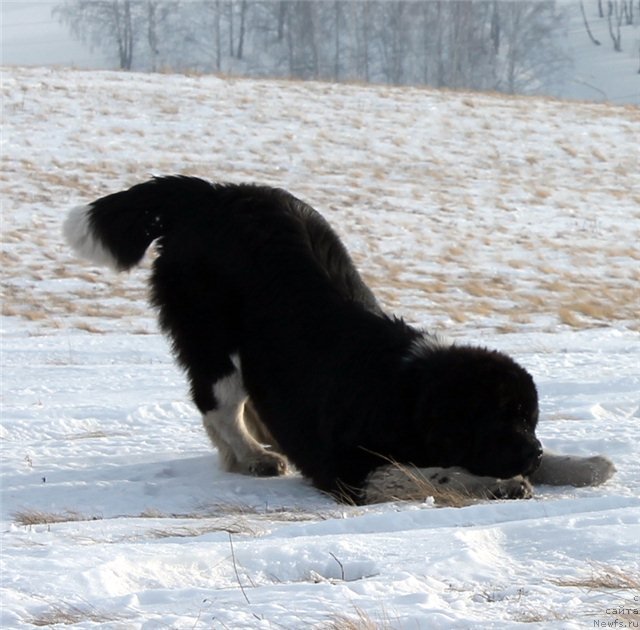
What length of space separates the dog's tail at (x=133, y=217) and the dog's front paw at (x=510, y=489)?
7.68 feet

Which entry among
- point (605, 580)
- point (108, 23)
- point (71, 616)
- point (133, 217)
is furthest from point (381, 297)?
point (108, 23)

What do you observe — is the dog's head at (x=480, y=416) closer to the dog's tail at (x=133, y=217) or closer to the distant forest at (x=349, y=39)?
the dog's tail at (x=133, y=217)

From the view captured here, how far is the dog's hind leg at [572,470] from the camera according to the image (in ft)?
18.1

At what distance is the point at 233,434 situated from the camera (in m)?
6.29

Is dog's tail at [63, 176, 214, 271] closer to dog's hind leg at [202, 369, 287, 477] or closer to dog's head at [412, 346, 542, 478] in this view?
dog's hind leg at [202, 369, 287, 477]

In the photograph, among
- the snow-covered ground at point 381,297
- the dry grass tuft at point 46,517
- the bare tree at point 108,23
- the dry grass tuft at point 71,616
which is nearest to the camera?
the dry grass tuft at point 71,616

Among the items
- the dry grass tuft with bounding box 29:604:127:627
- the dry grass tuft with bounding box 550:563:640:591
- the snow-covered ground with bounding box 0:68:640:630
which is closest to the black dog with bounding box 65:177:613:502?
the snow-covered ground with bounding box 0:68:640:630

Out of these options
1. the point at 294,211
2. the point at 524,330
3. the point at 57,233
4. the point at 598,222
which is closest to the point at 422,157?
the point at 598,222

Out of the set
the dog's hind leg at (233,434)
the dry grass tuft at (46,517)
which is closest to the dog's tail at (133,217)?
the dog's hind leg at (233,434)

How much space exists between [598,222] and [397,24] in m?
49.8

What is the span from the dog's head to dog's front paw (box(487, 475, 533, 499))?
0.15ft

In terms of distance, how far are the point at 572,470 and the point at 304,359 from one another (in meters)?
1.49

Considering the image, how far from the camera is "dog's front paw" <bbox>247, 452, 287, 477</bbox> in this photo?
20.7 feet

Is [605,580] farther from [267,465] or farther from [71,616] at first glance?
[267,465]
